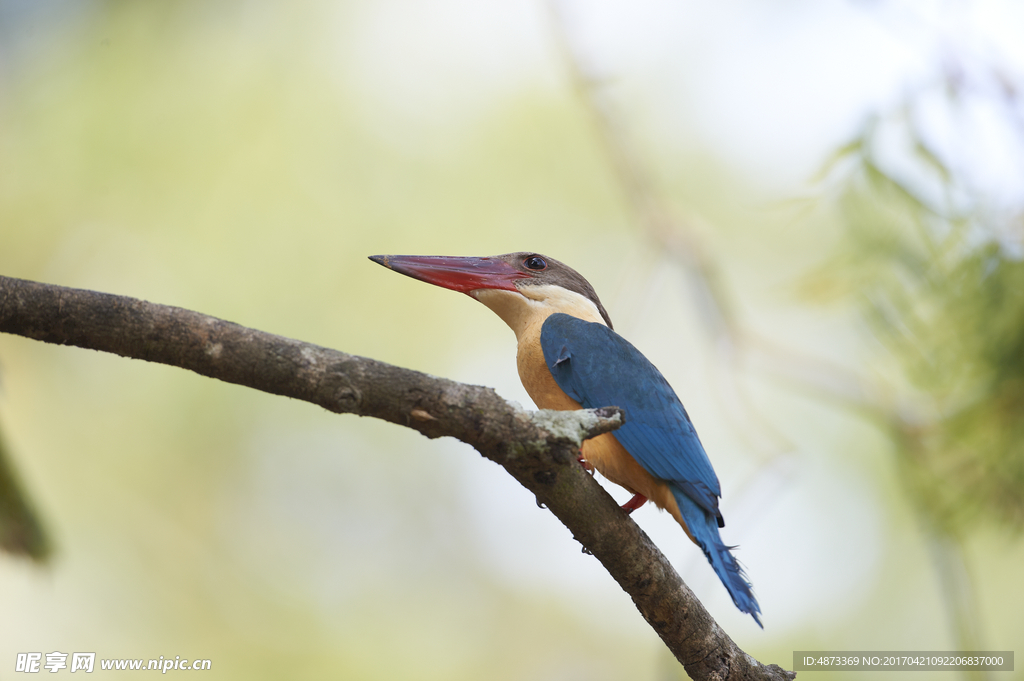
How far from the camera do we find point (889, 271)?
15.1ft

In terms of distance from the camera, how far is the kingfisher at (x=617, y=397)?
102 inches

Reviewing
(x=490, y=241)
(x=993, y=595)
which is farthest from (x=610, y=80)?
(x=993, y=595)

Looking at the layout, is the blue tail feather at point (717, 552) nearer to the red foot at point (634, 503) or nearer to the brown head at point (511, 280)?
the red foot at point (634, 503)

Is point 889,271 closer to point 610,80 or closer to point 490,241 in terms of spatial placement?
point 610,80

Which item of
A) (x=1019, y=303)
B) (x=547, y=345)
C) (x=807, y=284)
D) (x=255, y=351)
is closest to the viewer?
(x=255, y=351)

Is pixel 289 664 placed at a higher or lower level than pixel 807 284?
lower

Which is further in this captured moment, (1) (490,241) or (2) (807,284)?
(1) (490,241)

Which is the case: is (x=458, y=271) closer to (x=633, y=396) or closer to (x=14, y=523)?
(x=633, y=396)

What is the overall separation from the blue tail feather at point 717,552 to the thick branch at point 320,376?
61 centimetres

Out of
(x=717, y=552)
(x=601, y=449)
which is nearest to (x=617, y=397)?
(x=601, y=449)

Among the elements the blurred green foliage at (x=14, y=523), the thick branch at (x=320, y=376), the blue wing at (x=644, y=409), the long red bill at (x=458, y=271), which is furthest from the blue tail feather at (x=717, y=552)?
the blurred green foliage at (x=14, y=523)

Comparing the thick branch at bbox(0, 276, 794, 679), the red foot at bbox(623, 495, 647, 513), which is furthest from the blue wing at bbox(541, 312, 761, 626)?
the thick branch at bbox(0, 276, 794, 679)

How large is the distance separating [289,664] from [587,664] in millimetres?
3648

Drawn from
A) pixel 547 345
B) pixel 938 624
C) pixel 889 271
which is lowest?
pixel 547 345
